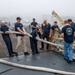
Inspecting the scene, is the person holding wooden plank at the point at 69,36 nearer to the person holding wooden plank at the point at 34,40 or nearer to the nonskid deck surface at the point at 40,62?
the nonskid deck surface at the point at 40,62

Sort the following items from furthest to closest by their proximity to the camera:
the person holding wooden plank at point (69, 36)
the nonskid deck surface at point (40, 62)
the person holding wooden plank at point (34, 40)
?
the person holding wooden plank at point (34, 40)
the person holding wooden plank at point (69, 36)
the nonskid deck surface at point (40, 62)

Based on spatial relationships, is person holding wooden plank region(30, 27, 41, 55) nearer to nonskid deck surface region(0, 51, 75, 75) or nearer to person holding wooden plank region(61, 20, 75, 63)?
nonskid deck surface region(0, 51, 75, 75)

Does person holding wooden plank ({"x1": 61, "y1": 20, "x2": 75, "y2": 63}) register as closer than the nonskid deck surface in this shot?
No

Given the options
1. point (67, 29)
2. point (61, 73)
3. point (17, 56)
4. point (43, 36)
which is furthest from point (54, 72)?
point (43, 36)

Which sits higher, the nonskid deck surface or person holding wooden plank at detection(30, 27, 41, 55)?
person holding wooden plank at detection(30, 27, 41, 55)

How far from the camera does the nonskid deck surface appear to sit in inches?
301

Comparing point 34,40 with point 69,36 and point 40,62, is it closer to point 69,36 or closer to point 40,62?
point 40,62

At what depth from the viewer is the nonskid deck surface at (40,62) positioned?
7648 millimetres

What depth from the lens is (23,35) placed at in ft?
31.0

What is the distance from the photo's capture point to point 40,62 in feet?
28.5

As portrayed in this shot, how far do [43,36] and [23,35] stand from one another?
5.19 feet

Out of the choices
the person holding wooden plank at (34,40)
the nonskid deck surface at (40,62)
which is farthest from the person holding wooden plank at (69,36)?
the person holding wooden plank at (34,40)

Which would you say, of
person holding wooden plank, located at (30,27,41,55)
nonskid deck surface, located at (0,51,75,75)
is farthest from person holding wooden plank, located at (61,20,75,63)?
person holding wooden plank, located at (30,27,41,55)

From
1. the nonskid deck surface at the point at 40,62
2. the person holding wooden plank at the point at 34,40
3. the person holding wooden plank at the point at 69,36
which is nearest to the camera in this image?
the nonskid deck surface at the point at 40,62
